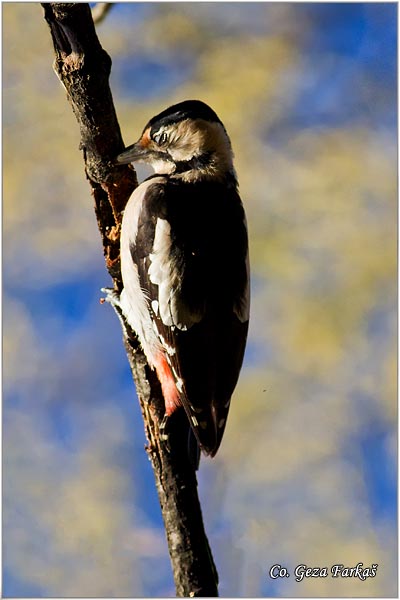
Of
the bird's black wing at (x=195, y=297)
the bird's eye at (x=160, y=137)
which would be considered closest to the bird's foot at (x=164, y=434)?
the bird's black wing at (x=195, y=297)

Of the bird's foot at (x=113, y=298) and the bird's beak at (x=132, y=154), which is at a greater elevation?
the bird's beak at (x=132, y=154)

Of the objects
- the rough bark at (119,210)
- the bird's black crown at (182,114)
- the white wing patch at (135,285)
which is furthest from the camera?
the bird's black crown at (182,114)

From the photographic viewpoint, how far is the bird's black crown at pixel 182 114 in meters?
2.06

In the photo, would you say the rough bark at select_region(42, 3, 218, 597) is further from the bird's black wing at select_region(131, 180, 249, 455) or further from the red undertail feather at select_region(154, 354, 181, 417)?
the bird's black wing at select_region(131, 180, 249, 455)

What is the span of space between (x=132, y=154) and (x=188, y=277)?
0.39 meters

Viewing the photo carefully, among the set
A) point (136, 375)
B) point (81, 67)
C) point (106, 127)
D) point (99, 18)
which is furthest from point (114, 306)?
point (99, 18)

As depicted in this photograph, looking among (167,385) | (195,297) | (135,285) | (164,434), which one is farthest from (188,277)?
(164,434)

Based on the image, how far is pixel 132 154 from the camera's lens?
6.38 ft

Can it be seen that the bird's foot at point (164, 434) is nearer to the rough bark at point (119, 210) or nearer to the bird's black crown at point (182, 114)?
the rough bark at point (119, 210)

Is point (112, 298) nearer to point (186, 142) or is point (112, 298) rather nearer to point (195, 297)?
point (195, 297)

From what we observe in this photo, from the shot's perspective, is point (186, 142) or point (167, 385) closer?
point (167, 385)

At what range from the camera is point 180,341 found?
1853mm

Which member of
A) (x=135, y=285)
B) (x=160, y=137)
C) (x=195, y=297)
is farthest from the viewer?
(x=160, y=137)

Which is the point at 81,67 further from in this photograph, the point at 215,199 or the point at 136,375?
the point at 136,375
